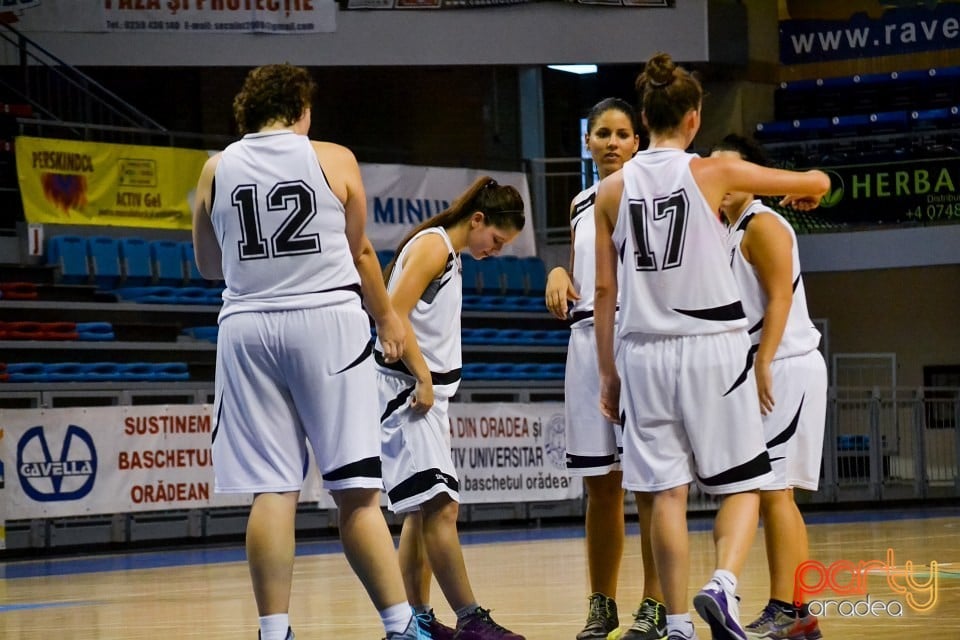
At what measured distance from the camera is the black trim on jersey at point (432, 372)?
5797 mm

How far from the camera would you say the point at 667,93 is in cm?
500

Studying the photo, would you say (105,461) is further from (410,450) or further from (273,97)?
(273,97)

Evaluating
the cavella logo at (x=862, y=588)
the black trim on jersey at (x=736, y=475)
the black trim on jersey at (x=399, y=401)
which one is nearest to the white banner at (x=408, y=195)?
the cavella logo at (x=862, y=588)

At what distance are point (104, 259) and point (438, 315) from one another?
11481mm

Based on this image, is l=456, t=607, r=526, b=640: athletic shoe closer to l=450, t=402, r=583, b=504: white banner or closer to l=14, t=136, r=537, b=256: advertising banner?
l=450, t=402, r=583, b=504: white banner

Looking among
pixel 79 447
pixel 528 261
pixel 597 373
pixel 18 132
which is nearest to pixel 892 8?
pixel 528 261

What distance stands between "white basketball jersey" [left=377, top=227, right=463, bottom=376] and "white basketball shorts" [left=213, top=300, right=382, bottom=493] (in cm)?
106

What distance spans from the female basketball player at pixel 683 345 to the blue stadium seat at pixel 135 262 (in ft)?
41.2

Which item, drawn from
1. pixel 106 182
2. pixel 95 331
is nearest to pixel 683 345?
pixel 95 331

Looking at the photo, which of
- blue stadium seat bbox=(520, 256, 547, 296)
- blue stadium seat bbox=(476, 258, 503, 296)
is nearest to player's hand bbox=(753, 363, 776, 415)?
blue stadium seat bbox=(476, 258, 503, 296)

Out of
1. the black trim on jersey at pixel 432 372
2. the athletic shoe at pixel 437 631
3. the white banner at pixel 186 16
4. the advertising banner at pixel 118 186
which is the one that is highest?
the white banner at pixel 186 16

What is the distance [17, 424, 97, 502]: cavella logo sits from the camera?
42.5ft

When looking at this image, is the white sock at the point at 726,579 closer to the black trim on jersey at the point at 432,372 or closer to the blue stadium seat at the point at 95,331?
the black trim on jersey at the point at 432,372

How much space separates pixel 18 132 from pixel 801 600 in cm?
1342
